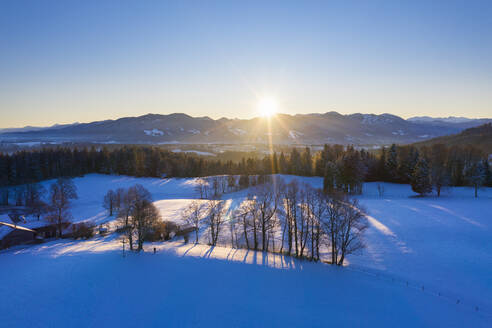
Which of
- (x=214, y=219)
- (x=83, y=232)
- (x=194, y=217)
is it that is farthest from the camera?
(x=194, y=217)

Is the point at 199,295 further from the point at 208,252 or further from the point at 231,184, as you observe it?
the point at 231,184

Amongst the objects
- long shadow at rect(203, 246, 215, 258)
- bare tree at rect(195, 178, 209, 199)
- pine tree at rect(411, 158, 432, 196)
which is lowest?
bare tree at rect(195, 178, 209, 199)

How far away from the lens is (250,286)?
19.9m

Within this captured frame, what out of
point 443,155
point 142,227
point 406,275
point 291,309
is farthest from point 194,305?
point 443,155

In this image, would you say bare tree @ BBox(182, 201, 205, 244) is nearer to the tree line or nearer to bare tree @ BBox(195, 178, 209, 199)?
bare tree @ BBox(195, 178, 209, 199)

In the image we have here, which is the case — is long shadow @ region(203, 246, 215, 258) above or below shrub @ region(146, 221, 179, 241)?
above

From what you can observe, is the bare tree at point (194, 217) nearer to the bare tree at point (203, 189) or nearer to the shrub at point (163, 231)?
the shrub at point (163, 231)

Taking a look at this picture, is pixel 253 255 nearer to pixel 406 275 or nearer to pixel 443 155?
pixel 406 275

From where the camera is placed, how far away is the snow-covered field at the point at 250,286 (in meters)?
16.3

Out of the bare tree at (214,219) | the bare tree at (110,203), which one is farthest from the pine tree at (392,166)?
the bare tree at (110,203)

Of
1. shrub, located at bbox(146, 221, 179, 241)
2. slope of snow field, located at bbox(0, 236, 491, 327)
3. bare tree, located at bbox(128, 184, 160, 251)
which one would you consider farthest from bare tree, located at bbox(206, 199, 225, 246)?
bare tree, located at bbox(128, 184, 160, 251)

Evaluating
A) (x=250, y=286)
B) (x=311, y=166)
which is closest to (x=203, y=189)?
(x=311, y=166)

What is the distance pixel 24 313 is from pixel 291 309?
760 inches

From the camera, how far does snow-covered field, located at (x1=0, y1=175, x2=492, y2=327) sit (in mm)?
16297
